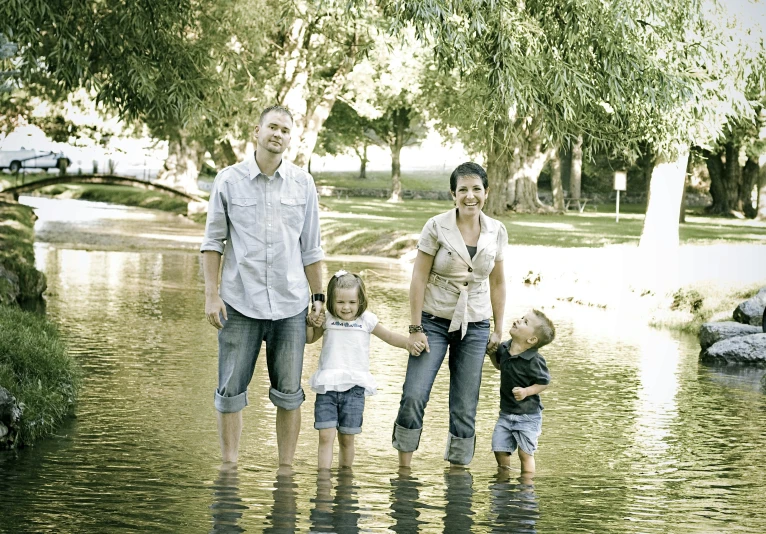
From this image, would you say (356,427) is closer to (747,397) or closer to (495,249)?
(495,249)

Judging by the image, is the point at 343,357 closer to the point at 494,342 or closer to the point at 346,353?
the point at 346,353

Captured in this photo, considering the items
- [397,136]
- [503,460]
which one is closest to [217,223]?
[503,460]

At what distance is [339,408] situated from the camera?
286 inches

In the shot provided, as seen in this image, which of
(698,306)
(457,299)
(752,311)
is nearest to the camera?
(457,299)

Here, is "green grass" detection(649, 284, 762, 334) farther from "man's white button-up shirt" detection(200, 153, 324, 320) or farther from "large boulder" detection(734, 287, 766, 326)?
"man's white button-up shirt" detection(200, 153, 324, 320)

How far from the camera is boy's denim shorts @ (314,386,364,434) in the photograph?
7191 mm

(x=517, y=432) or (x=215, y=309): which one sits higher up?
(x=215, y=309)

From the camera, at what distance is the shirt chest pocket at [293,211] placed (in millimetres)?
6777

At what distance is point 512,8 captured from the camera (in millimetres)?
12062

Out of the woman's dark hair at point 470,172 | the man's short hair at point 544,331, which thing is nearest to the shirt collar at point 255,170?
the woman's dark hair at point 470,172

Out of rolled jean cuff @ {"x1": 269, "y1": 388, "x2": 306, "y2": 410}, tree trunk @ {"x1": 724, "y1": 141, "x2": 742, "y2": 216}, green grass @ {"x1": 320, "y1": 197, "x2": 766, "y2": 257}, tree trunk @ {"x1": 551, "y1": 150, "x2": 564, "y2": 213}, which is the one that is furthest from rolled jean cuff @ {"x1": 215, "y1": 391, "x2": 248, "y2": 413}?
tree trunk @ {"x1": 724, "y1": 141, "x2": 742, "y2": 216}

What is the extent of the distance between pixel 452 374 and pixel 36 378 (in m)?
3.45

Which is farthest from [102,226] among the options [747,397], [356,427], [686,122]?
[356,427]

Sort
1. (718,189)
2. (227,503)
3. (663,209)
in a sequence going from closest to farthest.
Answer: (227,503), (663,209), (718,189)
